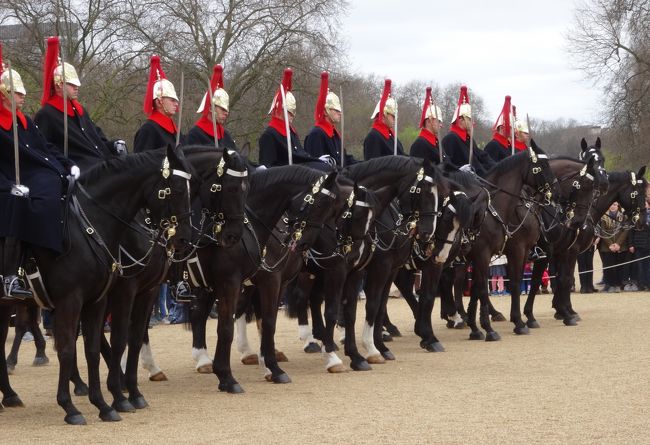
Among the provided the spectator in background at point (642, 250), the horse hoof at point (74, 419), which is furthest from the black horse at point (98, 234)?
the spectator in background at point (642, 250)

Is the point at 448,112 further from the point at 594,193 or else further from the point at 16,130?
the point at 16,130

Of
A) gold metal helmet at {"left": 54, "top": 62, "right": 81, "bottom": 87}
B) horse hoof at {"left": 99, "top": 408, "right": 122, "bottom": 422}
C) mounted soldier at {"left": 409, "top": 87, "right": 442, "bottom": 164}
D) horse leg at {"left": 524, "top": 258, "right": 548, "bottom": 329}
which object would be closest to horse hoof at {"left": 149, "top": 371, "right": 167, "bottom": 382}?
horse hoof at {"left": 99, "top": 408, "right": 122, "bottom": 422}

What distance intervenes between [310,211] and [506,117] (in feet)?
28.5

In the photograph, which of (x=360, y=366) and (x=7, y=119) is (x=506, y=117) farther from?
(x=7, y=119)

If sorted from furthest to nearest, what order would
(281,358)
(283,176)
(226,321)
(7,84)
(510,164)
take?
(510,164) → (281,358) → (283,176) → (226,321) → (7,84)

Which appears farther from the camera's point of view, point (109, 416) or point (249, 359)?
point (249, 359)

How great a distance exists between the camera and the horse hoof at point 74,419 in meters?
9.16

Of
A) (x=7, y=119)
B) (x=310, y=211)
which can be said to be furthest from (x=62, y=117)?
(x=310, y=211)

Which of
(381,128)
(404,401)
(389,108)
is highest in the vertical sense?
(389,108)

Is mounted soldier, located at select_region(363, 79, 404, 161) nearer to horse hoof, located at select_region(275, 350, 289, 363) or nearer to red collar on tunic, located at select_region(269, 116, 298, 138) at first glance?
red collar on tunic, located at select_region(269, 116, 298, 138)

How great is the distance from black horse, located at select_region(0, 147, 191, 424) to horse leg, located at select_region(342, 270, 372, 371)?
3.92m

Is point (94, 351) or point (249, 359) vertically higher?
point (94, 351)

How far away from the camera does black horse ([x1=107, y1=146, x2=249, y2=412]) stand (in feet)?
32.5

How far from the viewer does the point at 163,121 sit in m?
11.9
